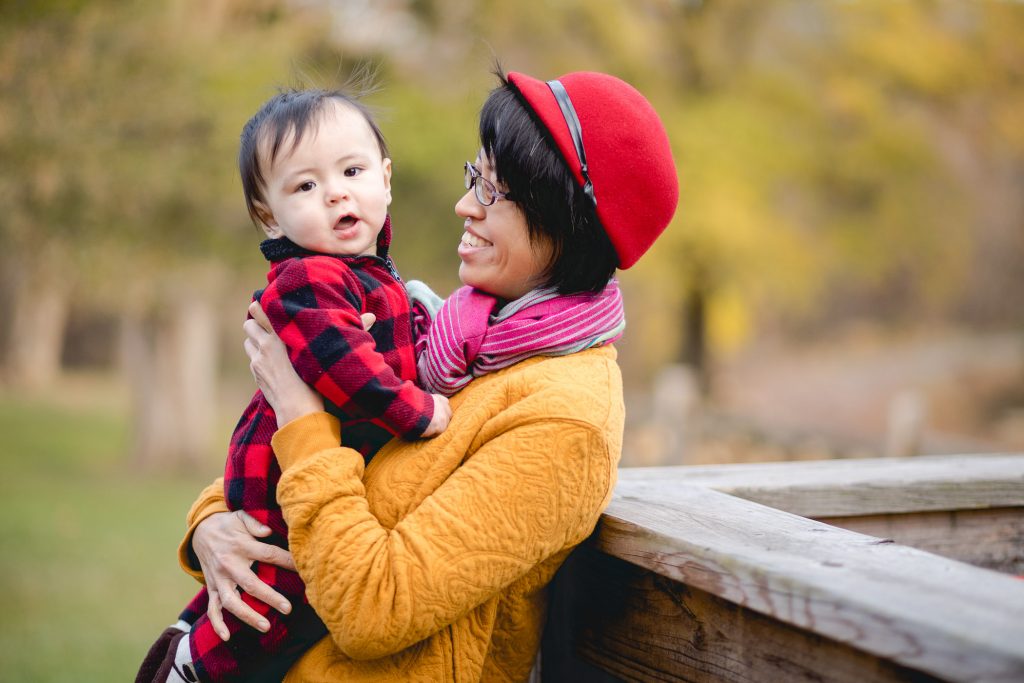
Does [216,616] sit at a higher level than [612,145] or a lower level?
lower

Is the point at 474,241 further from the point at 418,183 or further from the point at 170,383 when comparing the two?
the point at 170,383

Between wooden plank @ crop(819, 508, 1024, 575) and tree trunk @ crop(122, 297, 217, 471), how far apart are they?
1074 cm

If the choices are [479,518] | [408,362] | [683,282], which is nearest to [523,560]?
[479,518]

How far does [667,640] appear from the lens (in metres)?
1.58

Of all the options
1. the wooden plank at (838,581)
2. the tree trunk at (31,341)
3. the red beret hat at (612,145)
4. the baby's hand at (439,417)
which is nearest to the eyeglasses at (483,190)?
the red beret hat at (612,145)

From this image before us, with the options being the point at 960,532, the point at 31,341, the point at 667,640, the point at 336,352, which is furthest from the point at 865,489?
the point at 31,341

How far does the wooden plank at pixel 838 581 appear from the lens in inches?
41.8

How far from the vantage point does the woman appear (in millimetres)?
1507

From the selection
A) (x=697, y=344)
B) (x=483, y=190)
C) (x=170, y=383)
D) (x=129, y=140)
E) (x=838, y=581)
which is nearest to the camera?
(x=838, y=581)

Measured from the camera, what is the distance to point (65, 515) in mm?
10297

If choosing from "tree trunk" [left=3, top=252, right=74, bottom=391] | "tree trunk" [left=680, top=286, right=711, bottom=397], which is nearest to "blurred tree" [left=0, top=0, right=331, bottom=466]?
"tree trunk" [left=680, top=286, right=711, bottom=397]

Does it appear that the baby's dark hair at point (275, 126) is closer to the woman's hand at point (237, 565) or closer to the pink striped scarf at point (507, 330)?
the pink striped scarf at point (507, 330)

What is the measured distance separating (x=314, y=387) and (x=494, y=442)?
1.17 ft

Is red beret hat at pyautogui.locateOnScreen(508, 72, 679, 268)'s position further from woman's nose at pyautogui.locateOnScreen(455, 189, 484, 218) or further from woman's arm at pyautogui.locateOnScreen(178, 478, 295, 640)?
woman's arm at pyautogui.locateOnScreen(178, 478, 295, 640)
